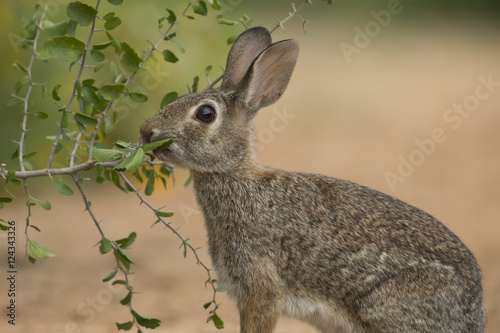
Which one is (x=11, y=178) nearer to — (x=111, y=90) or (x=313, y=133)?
(x=111, y=90)

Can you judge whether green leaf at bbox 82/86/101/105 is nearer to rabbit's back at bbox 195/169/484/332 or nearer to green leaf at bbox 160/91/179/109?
green leaf at bbox 160/91/179/109

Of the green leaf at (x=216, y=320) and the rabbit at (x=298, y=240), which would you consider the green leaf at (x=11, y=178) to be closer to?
the rabbit at (x=298, y=240)

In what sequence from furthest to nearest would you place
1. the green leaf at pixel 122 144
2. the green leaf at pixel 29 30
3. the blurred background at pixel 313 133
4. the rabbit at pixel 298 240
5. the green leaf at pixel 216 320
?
the blurred background at pixel 313 133 < the green leaf at pixel 216 320 < the green leaf at pixel 29 30 < the rabbit at pixel 298 240 < the green leaf at pixel 122 144

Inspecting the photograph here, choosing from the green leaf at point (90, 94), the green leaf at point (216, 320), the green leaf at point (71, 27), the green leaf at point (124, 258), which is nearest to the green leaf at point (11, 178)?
the green leaf at point (90, 94)

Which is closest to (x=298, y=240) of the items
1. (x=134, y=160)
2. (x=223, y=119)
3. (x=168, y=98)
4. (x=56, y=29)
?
(x=223, y=119)

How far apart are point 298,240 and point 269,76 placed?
3.11 ft

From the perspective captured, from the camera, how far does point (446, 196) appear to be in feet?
30.8

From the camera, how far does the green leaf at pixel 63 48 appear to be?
3.75m

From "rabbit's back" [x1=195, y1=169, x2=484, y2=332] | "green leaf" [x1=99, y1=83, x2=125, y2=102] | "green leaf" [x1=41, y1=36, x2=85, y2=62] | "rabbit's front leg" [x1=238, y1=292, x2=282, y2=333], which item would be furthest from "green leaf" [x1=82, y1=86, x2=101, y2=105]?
"rabbit's front leg" [x1=238, y1=292, x2=282, y2=333]

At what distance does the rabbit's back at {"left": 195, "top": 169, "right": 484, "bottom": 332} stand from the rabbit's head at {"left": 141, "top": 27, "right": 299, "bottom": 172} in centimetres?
19

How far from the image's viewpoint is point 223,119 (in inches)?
155

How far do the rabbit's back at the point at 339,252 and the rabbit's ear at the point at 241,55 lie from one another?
1.96ft

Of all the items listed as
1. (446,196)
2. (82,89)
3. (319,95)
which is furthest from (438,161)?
(82,89)

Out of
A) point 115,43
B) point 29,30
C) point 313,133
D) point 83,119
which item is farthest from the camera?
point 313,133
